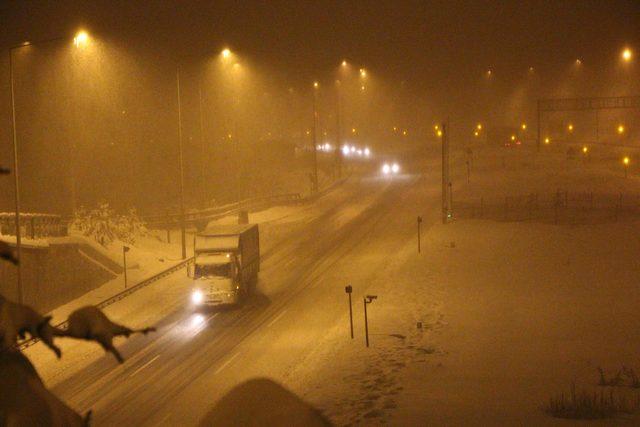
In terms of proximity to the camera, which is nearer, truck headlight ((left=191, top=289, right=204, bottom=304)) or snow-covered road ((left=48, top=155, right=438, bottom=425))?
snow-covered road ((left=48, top=155, right=438, bottom=425))

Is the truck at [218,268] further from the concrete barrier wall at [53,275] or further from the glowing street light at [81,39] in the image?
the glowing street light at [81,39]

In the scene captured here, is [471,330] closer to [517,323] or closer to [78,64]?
[517,323]

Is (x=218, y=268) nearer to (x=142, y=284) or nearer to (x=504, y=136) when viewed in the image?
(x=142, y=284)

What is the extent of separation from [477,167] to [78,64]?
51.4 m

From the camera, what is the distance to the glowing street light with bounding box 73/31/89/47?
3279 cm

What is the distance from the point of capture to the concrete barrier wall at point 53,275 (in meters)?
30.8

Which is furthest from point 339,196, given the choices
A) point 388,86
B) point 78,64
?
point 388,86

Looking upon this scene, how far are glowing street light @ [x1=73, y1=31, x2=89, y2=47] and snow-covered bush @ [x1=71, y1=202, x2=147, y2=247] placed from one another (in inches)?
380

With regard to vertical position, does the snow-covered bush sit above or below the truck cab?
above

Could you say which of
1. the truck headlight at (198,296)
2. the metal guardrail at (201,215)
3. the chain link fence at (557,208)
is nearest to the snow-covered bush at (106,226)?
the metal guardrail at (201,215)

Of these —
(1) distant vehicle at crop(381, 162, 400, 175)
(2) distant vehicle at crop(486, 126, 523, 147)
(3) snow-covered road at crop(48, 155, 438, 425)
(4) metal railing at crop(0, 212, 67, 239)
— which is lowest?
(3) snow-covered road at crop(48, 155, 438, 425)

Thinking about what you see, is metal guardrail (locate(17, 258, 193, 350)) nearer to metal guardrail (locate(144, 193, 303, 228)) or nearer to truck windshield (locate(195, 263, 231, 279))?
truck windshield (locate(195, 263, 231, 279))

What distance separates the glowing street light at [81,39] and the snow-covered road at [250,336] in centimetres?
1228

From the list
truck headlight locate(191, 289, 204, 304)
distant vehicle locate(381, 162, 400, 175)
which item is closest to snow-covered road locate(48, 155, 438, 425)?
truck headlight locate(191, 289, 204, 304)
